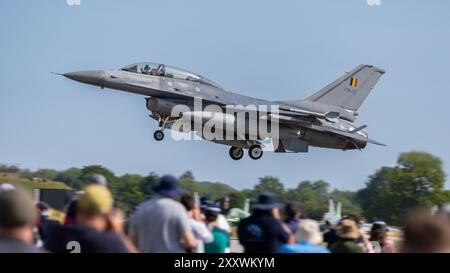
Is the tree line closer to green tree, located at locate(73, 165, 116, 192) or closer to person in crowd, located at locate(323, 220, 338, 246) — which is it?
green tree, located at locate(73, 165, 116, 192)

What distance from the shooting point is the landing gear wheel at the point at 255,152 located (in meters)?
27.8

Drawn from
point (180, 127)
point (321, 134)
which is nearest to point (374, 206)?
point (321, 134)

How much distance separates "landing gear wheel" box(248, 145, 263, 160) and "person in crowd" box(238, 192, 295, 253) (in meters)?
19.4

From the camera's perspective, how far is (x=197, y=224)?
8.74 metres

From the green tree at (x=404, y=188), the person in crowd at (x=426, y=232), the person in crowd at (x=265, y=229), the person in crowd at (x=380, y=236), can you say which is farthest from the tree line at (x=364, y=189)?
the person in crowd at (x=426, y=232)

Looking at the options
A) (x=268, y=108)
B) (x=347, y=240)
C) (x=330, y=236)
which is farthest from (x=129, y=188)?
(x=347, y=240)

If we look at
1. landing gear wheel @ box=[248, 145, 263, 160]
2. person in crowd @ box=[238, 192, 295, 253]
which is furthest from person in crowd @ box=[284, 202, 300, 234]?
landing gear wheel @ box=[248, 145, 263, 160]

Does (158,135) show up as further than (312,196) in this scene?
No

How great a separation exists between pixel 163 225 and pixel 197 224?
1370 mm

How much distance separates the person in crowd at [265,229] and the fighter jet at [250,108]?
16.8 meters

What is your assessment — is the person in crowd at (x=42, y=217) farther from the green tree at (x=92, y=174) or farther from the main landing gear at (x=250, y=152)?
the main landing gear at (x=250, y=152)

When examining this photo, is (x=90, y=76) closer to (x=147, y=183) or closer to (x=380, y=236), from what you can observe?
(x=147, y=183)
